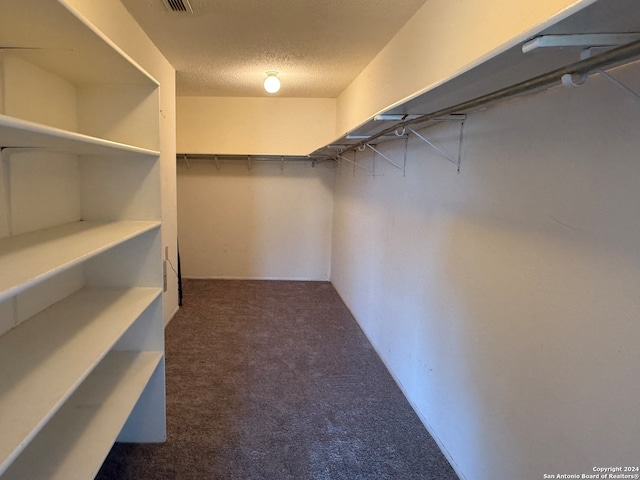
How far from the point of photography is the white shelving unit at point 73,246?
41.4 inches

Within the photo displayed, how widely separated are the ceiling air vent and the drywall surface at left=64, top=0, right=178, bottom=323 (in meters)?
0.30

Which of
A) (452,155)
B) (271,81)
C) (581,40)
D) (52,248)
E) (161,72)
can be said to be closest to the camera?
(581,40)

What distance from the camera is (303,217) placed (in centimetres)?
527

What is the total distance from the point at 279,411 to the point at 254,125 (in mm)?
3672

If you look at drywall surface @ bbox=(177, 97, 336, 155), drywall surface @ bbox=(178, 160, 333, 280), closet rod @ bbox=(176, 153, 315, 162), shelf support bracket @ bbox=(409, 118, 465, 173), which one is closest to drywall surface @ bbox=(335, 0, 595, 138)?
shelf support bracket @ bbox=(409, 118, 465, 173)

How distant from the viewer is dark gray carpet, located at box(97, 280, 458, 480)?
1.88 m

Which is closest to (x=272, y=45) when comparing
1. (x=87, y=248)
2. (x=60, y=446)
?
(x=87, y=248)

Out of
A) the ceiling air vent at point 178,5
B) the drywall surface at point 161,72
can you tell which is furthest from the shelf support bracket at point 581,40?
the ceiling air vent at point 178,5

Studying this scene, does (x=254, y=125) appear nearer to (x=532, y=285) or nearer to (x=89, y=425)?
(x=89, y=425)

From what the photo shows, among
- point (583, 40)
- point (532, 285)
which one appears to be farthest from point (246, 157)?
point (583, 40)

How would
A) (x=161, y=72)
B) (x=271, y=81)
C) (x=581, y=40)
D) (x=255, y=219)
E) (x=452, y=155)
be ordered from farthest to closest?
(x=255, y=219), (x=271, y=81), (x=161, y=72), (x=452, y=155), (x=581, y=40)

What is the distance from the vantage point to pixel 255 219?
17.2ft

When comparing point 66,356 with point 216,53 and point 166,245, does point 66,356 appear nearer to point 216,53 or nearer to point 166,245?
point 166,245

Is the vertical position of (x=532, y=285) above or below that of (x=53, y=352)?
above
